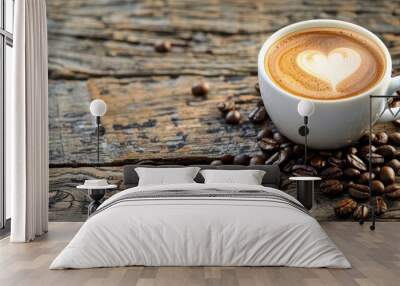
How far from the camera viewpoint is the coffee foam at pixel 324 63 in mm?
5344

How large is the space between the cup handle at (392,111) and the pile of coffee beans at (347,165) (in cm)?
27

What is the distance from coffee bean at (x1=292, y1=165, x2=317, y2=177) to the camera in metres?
5.61

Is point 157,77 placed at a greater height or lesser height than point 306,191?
greater

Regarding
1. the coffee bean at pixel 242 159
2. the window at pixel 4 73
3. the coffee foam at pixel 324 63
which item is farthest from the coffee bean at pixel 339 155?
the window at pixel 4 73

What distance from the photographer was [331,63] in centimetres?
555

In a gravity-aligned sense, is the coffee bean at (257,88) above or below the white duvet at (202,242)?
above

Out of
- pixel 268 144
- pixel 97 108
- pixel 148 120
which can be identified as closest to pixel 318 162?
pixel 268 144

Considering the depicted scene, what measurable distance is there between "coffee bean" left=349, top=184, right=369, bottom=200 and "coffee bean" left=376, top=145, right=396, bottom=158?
409 mm

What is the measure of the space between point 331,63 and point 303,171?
115 cm

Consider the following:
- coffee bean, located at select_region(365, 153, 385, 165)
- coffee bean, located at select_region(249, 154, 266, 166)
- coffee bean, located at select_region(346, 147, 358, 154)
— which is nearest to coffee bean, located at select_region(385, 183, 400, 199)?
coffee bean, located at select_region(365, 153, 385, 165)

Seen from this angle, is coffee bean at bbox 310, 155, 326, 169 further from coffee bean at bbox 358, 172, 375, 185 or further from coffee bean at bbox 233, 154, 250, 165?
coffee bean at bbox 233, 154, 250, 165

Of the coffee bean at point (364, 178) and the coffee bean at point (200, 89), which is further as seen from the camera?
the coffee bean at point (200, 89)

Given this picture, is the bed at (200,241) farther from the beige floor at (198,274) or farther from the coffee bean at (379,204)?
the coffee bean at (379,204)

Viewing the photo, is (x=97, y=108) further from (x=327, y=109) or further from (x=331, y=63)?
(x=331, y=63)
